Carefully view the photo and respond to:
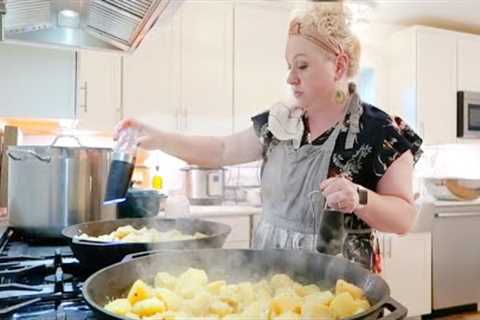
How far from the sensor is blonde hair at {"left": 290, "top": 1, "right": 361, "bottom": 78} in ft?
3.21

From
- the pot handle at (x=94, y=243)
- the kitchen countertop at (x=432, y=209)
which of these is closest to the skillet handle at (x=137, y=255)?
the pot handle at (x=94, y=243)

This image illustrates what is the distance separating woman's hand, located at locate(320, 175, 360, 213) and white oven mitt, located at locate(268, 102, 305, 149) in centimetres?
31

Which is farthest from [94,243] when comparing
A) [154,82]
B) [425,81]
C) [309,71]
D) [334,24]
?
[425,81]

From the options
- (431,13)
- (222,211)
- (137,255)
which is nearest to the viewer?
(137,255)

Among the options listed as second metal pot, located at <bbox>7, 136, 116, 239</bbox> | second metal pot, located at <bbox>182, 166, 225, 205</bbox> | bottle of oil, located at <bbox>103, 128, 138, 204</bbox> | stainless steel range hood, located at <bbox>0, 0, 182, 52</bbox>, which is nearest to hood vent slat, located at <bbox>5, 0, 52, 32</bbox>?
Answer: stainless steel range hood, located at <bbox>0, 0, 182, 52</bbox>

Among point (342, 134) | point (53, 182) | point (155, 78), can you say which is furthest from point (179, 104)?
point (342, 134)

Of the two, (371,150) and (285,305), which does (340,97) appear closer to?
(371,150)

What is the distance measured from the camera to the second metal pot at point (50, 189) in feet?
3.63

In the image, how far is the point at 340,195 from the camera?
771 millimetres

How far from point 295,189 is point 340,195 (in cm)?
29

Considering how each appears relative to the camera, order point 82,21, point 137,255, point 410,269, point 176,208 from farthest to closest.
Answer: point 410,269 < point 176,208 < point 82,21 < point 137,255

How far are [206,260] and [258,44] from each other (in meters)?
2.36

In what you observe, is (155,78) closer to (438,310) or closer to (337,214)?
(337,214)

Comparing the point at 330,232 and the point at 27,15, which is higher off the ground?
the point at 27,15
